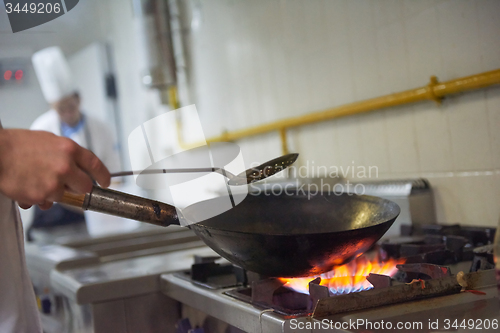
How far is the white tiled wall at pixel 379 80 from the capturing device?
1.06 meters

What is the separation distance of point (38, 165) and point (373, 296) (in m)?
0.44

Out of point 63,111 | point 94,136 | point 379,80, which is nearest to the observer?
point 379,80

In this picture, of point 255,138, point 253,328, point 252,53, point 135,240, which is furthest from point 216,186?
point 253,328

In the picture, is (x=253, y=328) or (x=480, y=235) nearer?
(x=253, y=328)

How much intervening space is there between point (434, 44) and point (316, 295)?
75 cm

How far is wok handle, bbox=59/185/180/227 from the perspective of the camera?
2.05 ft

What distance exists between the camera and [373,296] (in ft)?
2.08

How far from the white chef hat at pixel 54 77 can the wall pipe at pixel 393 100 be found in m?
1.50

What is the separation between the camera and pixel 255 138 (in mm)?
1974

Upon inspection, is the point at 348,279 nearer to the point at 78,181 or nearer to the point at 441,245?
the point at 441,245

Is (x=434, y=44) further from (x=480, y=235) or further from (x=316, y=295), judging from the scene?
(x=316, y=295)

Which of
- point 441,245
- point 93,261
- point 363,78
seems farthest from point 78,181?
point 363,78

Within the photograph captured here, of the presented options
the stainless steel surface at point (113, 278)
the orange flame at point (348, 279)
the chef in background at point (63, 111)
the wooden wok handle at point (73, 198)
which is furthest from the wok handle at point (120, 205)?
the chef in background at point (63, 111)

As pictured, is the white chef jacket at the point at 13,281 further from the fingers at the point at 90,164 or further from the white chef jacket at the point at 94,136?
the white chef jacket at the point at 94,136
